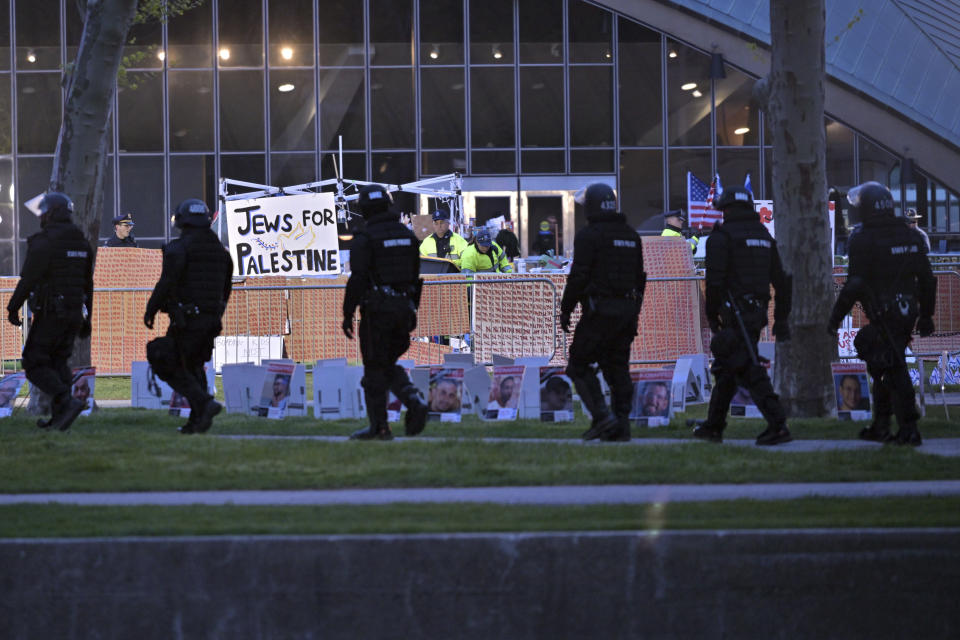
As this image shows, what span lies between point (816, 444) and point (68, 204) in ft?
20.1

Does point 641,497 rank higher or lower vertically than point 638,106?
lower

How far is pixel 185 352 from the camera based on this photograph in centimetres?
1122

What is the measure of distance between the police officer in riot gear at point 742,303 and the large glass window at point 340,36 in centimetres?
2743

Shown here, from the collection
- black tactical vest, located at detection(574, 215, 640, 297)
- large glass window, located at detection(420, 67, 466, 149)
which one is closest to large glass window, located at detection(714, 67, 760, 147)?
large glass window, located at detection(420, 67, 466, 149)

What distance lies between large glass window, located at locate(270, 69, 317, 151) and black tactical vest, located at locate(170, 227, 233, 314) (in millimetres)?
25306

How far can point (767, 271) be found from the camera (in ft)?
33.3

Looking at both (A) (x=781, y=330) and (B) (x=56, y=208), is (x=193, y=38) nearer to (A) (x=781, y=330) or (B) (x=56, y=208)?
(B) (x=56, y=208)

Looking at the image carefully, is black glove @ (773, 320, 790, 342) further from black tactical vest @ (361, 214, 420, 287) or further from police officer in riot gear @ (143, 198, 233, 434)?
police officer in riot gear @ (143, 198, 233, 434)

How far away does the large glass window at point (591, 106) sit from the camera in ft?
119

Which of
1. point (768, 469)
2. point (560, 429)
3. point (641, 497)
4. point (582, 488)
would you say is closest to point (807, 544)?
point (641, 497)

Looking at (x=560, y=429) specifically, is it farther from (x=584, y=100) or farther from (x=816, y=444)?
(x=584, y=100)

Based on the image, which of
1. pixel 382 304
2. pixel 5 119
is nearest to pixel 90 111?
pixel 382 304

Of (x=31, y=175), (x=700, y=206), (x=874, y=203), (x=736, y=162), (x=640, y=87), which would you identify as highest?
(x=640, y=87)

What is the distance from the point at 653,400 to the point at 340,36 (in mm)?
27171
